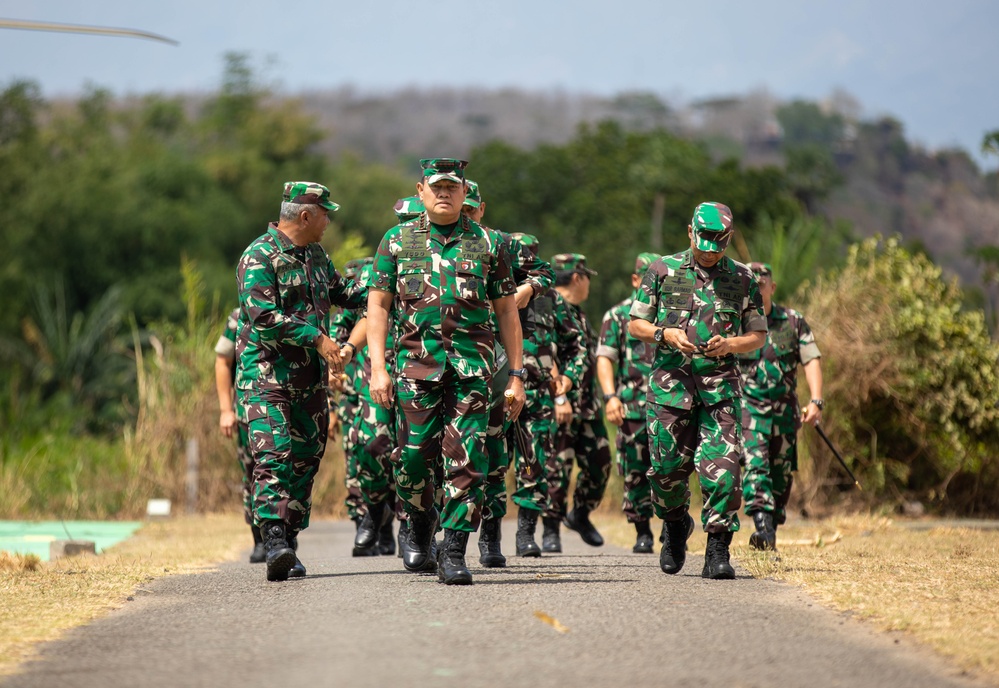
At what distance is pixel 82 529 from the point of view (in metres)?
15.5

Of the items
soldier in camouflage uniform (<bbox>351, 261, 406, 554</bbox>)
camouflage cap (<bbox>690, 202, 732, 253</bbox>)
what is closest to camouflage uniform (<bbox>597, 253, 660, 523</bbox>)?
soldier in camouflage uniform (<bbox>351, 261, 406, 554</bbox>)

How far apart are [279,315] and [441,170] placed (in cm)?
122

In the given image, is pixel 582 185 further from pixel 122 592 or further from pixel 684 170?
pixel 122 592

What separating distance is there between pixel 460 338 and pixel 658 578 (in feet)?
5.89

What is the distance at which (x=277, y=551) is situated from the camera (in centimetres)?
822

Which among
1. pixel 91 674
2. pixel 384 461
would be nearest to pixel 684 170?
pixel 384 461

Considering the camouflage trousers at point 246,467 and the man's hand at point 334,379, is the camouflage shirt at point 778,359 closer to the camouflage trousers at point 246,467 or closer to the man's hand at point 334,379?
the man's hand at point 334,379

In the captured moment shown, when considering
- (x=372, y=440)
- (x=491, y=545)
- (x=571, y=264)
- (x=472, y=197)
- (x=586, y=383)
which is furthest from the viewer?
(x=586, y=383)

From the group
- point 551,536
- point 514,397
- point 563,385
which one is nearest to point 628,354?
point 563,385

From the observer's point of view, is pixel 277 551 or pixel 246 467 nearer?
pixel 277 551

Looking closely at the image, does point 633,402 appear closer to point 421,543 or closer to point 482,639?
point 421,543

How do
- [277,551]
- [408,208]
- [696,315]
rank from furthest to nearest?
[408,208] < [696,315] < [277,551]

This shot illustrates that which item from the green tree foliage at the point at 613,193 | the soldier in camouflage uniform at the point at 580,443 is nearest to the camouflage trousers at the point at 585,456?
the soldier in camouflage uniform at the point at 580,443

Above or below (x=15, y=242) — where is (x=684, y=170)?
above
